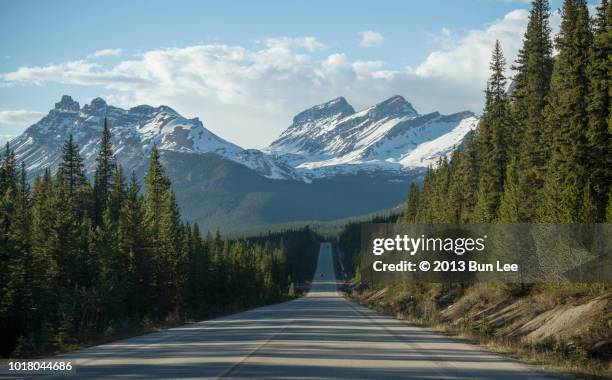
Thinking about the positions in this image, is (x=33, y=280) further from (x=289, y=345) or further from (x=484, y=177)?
(x=484, y=177)

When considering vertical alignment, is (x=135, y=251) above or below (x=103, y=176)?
below

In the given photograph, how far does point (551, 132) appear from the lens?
140 ft

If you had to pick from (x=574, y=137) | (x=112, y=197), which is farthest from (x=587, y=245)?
(x=112, y=197)

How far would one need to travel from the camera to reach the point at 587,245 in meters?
33.6

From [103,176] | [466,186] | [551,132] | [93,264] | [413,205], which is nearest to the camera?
[551,132]

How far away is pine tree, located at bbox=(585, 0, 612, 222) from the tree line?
0.05 m

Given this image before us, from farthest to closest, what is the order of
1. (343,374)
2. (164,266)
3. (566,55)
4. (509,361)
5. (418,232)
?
(418,232), (164,266), (566,55), (509,361), (343,374)

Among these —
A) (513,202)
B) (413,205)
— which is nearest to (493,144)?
(513,202)

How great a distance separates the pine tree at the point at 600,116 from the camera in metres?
36.5

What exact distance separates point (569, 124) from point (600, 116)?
1686mm

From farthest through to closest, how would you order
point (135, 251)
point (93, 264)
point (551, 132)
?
point (135, 251) → point (93, 264) → point (551, 132)

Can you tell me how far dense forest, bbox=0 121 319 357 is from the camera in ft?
100

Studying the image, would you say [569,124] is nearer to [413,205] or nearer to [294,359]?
[294,359]

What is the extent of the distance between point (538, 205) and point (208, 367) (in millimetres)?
29942
